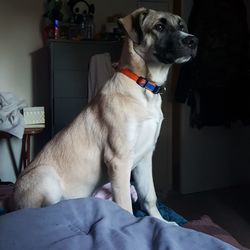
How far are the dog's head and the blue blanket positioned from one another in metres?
0.71

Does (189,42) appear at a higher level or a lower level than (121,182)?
higher

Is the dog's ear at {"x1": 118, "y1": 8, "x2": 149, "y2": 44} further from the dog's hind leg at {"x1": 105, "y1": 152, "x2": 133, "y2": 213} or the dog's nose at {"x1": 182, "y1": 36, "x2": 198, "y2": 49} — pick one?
the dog's hind leg at {"x1": 105, "y1": 152, "x2": 133, "y2": 213}

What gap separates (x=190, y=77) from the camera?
10.5 feet

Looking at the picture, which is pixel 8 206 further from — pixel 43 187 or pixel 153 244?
pixel 153 244

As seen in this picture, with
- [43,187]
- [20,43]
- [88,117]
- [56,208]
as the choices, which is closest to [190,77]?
[20,43]

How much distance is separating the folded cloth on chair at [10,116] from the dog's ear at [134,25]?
5.48 feet

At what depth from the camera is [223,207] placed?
308cm

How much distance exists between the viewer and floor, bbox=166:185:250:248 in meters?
2.68

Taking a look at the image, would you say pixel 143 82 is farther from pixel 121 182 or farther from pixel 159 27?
pixel 121 182

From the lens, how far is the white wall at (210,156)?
11.3 feet

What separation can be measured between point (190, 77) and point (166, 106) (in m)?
0.44

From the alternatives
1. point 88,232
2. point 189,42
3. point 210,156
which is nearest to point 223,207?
point 210,156

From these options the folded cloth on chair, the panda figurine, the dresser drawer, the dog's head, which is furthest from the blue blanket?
the panda figurine

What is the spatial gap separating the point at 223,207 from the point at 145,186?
5.82ft
